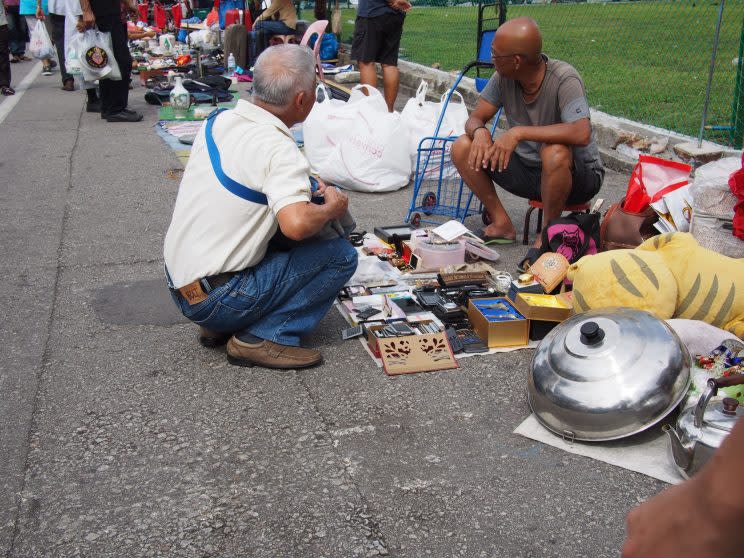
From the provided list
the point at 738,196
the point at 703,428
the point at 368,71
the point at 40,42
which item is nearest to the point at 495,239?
the point at 738,196

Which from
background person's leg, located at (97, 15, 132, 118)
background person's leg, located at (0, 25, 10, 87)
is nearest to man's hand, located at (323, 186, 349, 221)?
background person's leg, located at (97, 15, 132, 118)

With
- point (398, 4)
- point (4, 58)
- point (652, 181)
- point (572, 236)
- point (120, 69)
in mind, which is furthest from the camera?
point (4, 58)

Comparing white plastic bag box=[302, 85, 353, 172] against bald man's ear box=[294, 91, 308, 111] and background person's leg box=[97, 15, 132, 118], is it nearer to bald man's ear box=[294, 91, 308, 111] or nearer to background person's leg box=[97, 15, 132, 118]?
bald man's ear box=[294, 91, 308, 111]

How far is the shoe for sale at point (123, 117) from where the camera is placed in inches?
356

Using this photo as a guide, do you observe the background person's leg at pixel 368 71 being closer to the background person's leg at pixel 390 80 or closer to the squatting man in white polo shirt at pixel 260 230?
the background person's leg at pixel 390 80

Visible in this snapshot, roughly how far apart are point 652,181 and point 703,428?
7.58 ft

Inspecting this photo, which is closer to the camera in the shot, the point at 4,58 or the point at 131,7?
the point at 131,7

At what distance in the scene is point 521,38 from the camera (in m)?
4.26

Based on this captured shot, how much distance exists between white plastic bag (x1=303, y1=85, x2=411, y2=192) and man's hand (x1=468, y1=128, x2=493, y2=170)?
4.21ft

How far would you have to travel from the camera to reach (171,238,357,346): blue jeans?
10.4 ft

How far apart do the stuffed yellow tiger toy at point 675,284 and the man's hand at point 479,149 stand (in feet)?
4.72

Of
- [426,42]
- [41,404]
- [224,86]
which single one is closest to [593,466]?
[41,404]

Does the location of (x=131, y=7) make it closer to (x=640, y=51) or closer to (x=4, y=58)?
(x=4, y=58)

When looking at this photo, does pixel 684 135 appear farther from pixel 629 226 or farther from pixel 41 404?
pixel 41 404
